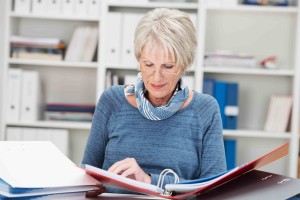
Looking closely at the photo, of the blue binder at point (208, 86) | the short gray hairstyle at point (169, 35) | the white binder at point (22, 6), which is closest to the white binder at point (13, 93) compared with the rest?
the white binder at point (22, 6)

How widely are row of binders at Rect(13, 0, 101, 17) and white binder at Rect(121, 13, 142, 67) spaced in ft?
0.70

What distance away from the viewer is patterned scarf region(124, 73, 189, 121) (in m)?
1.70

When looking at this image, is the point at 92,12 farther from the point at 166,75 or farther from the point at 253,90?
the point at 166,75

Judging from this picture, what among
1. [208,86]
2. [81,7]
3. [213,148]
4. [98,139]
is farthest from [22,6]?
[213,148]

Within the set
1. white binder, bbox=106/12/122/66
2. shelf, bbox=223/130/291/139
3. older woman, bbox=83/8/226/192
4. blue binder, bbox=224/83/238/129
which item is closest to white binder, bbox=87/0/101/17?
white binder, bbox=106/12/122/66

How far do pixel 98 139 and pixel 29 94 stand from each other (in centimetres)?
221

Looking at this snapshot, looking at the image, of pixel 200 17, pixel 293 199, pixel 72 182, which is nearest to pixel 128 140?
pixel 72 182

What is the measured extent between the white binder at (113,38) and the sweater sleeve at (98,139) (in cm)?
204

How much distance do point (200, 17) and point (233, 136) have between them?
0.85 m

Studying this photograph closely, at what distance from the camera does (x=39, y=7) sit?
384 cm

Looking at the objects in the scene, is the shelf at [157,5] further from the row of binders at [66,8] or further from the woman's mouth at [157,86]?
the woman's mouth at [157,86]

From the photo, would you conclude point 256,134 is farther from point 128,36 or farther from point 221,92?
point 128,36

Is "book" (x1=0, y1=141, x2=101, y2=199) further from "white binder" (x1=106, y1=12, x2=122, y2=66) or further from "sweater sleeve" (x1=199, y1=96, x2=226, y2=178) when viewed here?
"white binder" (x1=106, y1=12, x2=122, y2=66)

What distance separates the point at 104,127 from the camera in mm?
1756
